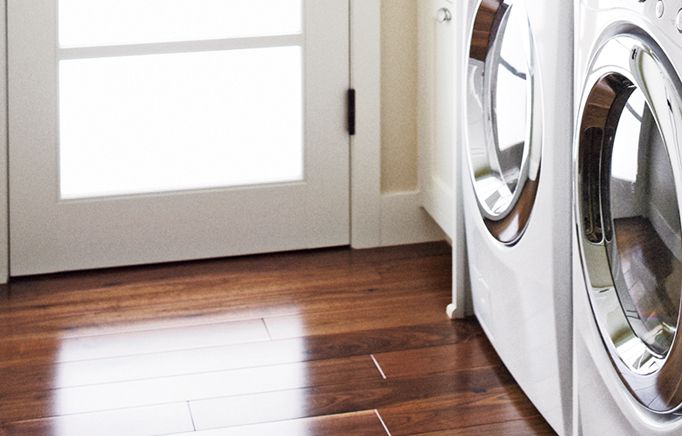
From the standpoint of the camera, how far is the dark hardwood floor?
7.80 feet

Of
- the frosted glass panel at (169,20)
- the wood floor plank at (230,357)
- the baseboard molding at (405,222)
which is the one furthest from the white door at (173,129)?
the wood floor plank at (230,357)

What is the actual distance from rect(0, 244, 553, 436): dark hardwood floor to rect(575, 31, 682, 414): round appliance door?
1.54 ft

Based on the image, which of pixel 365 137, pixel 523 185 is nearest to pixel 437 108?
pixel 365 137

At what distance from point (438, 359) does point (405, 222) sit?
2.38 feet

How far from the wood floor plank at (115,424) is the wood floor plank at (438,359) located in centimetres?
45

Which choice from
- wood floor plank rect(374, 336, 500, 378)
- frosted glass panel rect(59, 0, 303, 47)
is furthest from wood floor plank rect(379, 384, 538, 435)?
frosted glass panel rect(59, 0, 303, 47)

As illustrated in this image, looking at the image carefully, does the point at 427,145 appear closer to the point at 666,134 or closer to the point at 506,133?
the point at 506,133

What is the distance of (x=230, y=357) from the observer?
265cm

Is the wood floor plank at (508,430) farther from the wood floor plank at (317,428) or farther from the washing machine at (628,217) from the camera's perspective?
the washing machine at (628,217)

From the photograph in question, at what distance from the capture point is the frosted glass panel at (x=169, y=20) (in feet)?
9.80

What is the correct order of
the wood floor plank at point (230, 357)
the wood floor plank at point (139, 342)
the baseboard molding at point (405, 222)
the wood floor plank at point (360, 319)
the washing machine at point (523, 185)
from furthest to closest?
1. the baseboard molding at point (405, 222)
2. the wood floor plank at point (360, 319)
3. the wood floor plank at point (139, 342)
4. the wood floor plank at point (230, 357)
5. the washing machine at point (523, 185)

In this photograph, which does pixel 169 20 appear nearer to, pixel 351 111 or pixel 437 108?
pixel 351 111

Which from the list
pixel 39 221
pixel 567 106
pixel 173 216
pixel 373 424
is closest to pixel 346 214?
pixel 173 216

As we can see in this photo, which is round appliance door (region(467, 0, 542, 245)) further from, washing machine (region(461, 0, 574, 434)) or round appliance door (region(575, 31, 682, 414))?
round appliance door (region(575, 31, 682, 414))
